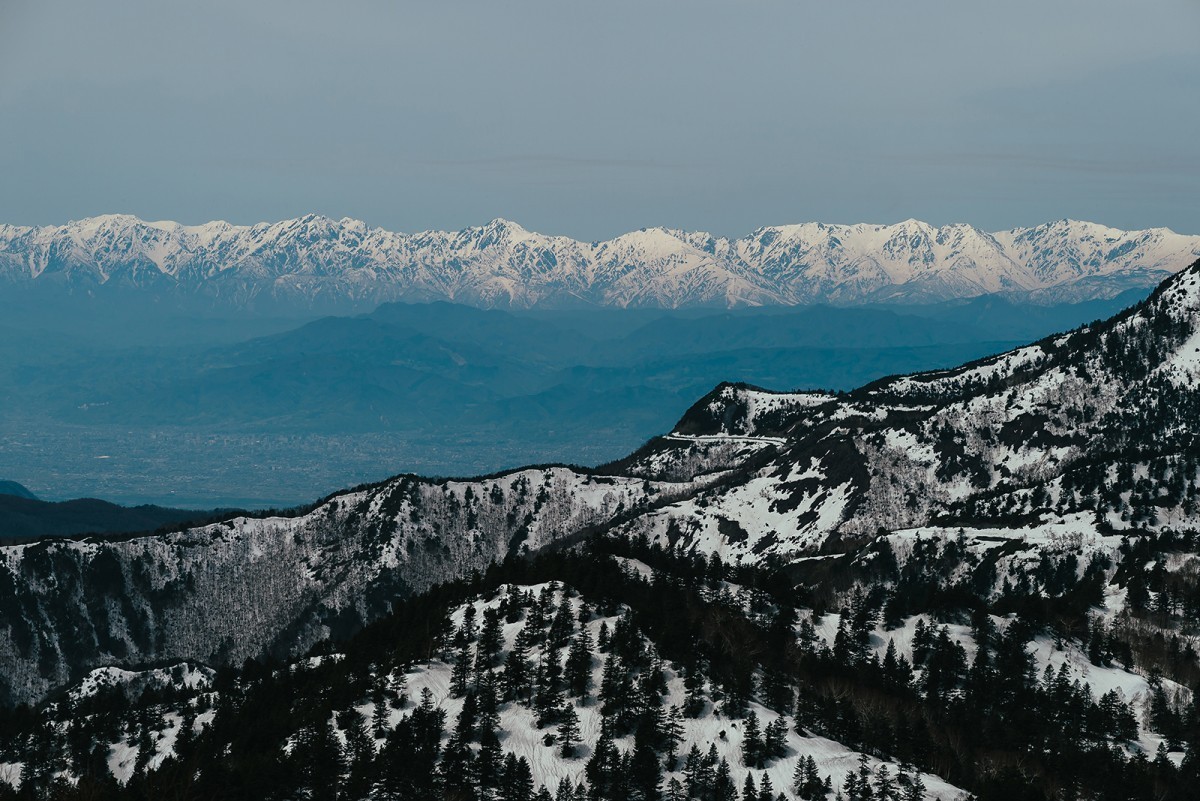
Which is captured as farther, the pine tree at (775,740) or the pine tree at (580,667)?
the pine tree at (580,667)

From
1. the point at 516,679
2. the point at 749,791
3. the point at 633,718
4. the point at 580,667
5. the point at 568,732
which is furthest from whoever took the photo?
the point at 580,667

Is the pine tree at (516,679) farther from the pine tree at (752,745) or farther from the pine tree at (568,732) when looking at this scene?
the pine tree at (752,745)

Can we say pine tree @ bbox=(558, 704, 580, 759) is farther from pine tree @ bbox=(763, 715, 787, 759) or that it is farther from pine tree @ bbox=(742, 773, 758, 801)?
pine tree @ bbox=(763, 715, 787, 759)

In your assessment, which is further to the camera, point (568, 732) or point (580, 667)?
point (580, 667)

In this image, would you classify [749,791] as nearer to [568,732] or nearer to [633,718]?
[633,718]

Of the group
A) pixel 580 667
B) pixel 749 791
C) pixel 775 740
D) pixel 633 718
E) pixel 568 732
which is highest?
pixel 580 667

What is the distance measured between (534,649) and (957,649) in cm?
6776

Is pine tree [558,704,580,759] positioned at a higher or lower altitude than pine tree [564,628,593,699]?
lower

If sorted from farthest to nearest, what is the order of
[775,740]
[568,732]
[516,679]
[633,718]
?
1. [516,679]
2. [633,718]
3. [568,732]
4. [775,740]

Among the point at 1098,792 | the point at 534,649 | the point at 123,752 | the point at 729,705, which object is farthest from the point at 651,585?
the point at 123,752

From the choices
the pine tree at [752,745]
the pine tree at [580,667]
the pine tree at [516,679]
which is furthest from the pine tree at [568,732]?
the pine tree at [752,745]

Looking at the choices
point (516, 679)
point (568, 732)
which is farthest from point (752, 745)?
point (516, 679)

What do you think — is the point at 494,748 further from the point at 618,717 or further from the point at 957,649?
the point at 957,649

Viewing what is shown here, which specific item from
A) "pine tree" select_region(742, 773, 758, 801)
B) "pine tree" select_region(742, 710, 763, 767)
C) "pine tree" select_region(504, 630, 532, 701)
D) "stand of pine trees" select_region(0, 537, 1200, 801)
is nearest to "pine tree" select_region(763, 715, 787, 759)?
"stand of pine trees" select_region(0, 537, 1200, 801)
